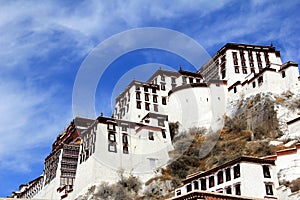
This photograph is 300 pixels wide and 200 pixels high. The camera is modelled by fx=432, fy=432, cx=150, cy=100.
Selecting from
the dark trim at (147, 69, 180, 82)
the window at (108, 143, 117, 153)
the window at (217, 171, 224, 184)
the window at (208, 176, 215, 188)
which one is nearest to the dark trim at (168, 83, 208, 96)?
the dark trim at (147, 69, 180, 82)

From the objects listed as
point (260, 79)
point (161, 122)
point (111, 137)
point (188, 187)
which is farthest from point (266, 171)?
point (161, 122)

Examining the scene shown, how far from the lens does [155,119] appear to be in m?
54.6

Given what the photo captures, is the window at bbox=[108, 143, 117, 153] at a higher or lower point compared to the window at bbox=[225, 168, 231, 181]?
higher

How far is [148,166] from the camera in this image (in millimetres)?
48781

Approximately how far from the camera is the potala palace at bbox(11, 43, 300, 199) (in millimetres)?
48312

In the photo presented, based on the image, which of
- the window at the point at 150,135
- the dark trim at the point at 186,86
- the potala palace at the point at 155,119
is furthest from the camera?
the dark trim at the point at 186,86

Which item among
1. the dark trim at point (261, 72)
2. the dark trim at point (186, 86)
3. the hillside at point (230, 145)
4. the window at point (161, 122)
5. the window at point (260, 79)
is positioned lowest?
the hillside at point (230, 145)

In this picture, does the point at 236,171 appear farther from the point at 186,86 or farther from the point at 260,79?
the point at 186,86

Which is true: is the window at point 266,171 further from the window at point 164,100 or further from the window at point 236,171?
the window at point 164,100

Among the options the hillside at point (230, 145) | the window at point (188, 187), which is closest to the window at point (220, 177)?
the window at point (188, 187)

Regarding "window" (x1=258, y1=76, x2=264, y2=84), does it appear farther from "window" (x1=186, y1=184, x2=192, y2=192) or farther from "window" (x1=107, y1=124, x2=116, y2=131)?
"window" (x1=186, y1=184, x2=192, y2=192)

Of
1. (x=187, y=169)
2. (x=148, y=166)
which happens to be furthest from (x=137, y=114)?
(x=187, y=169)

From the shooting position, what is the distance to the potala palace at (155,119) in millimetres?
48312

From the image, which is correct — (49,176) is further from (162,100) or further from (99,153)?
(162,100)
